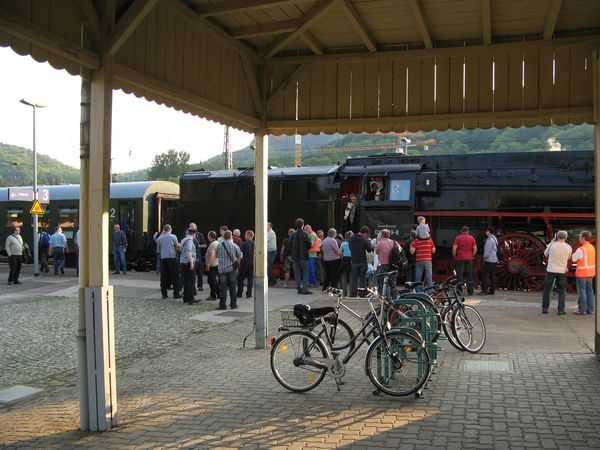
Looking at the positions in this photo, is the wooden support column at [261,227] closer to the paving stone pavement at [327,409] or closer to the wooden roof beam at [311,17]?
the paving stone pavement at [327,409]

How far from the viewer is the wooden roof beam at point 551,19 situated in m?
5.85

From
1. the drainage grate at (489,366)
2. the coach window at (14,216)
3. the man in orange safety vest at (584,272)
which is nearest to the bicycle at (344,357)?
the drainage grate at (489,366)

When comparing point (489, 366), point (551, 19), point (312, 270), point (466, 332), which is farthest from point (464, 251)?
point (551, 19)

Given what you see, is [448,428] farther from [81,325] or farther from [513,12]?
[513,12]

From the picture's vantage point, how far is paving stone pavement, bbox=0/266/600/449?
4.85m

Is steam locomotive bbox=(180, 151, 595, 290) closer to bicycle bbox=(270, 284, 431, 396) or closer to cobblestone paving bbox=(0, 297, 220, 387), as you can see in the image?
cobblestone paving bbox=(0, 297, 220, 387)

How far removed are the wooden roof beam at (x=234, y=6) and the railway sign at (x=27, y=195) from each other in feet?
58.6

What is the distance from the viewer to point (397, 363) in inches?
233

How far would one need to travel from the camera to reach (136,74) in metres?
5.42

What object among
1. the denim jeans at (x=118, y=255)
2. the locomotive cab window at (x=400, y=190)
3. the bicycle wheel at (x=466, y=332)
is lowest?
the bicycle wheel at (x=466, y=332)

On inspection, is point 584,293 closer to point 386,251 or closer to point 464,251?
point 464,251

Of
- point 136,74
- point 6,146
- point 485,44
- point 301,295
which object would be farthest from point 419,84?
point 6,146

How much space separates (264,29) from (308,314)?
334 cm

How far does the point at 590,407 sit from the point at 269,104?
5.29 metres
